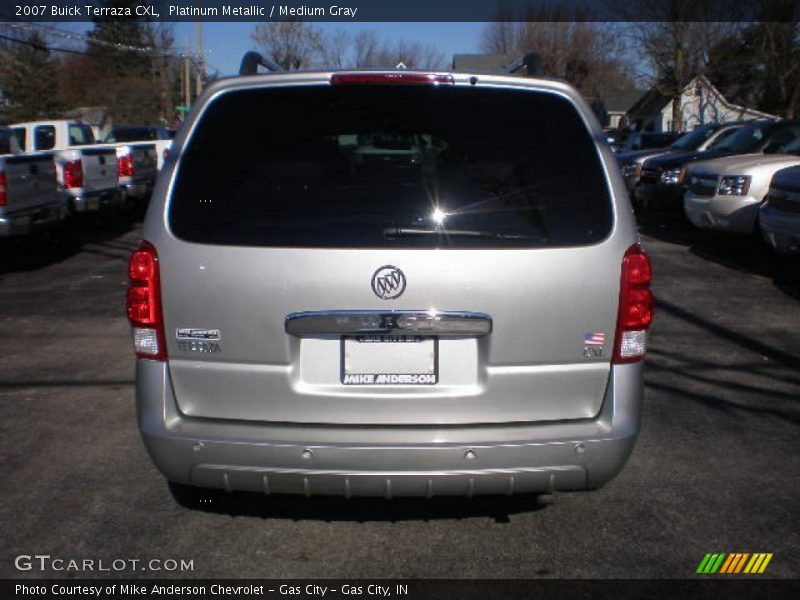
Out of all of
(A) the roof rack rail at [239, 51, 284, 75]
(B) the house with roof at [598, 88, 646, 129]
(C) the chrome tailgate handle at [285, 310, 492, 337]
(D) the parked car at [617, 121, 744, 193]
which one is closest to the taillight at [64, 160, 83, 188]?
(D) the parked car at [617, 121, 744, 193]

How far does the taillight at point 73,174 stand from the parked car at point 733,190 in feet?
30.8

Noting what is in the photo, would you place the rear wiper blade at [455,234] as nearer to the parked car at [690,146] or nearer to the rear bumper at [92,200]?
the rear bumper at [92,200]

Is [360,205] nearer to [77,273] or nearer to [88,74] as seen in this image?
[77,273]

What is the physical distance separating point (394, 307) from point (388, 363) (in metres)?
0.22

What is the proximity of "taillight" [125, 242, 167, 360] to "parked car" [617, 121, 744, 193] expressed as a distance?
14.1 m

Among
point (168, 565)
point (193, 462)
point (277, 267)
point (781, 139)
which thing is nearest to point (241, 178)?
point (277, 267)

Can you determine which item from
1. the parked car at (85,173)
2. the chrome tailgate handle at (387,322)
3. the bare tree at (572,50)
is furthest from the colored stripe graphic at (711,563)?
the bare tree at (572,50)

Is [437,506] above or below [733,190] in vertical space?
below

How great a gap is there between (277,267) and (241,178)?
1.32 feet

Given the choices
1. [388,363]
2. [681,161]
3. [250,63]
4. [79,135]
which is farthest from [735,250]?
[79,135]

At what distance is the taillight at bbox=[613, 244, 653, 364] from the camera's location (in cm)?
339

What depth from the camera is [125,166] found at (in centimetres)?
1655

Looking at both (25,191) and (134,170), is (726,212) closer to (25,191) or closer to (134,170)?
(25,191)

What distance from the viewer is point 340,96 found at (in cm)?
349
